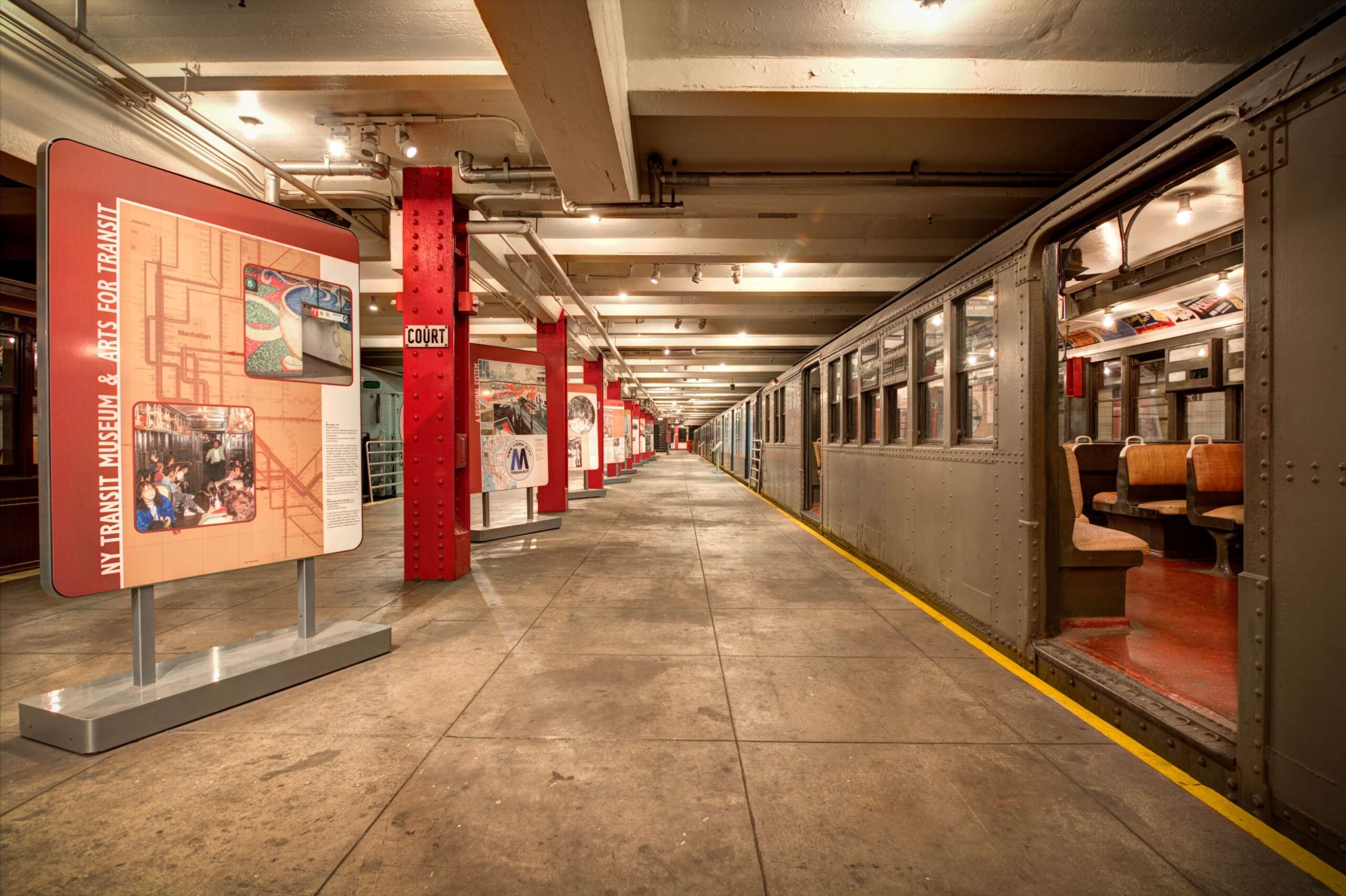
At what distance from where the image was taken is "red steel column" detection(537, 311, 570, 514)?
10945mm

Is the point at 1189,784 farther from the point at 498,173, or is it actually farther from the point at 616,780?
the point at 498,173

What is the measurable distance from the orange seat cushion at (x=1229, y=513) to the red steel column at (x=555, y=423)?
9.76 meters

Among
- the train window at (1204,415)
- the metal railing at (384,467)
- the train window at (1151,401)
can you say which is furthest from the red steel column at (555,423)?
Answer: the train window at (1204,415)

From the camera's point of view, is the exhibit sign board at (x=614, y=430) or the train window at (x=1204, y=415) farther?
the exhibit sign board at (x=614, y=430)

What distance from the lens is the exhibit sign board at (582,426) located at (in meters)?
13.2

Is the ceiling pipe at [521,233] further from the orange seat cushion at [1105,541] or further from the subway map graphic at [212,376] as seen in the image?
the orange seat cushion at [1105,541]

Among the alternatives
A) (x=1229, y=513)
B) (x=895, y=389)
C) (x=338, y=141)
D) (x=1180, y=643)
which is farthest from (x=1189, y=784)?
(x=338, y=141)

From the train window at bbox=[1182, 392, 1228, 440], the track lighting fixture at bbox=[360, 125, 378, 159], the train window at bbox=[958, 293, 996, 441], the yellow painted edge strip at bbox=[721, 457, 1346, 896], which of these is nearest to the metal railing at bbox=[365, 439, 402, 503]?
the track lighting fixture at bbox=[360, 125, 378, 159]

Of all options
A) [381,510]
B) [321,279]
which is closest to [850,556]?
[321,279]

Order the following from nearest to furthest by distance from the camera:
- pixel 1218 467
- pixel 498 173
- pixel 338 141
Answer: pixel 338 141
pixel 498 173
pixel 1218 467

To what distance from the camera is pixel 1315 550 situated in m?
1.86

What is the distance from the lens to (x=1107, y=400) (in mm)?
8805

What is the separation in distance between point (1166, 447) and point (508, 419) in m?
8.76

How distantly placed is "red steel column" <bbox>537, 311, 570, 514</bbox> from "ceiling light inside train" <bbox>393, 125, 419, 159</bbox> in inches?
237
